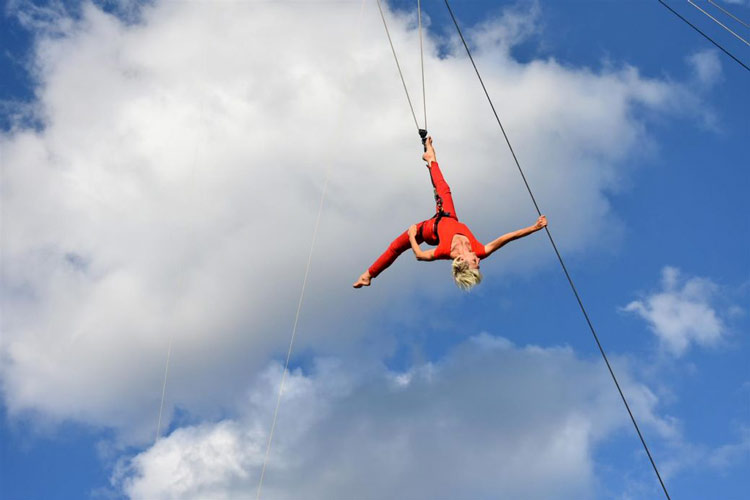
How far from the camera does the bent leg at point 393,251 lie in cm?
1077

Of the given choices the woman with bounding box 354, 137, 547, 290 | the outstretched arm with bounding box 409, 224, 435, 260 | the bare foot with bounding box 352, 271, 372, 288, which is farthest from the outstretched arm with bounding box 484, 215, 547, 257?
the bare foot with bounding box 352, 271, 372, 288

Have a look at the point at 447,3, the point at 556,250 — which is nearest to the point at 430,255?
the point at 556,250

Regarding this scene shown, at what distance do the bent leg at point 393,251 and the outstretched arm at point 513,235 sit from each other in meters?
1.04

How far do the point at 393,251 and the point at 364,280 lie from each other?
0.56 metres

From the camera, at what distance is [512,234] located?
979 cm

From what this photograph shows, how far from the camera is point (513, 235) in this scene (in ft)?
32.1

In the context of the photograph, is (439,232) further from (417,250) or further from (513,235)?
(513,235)

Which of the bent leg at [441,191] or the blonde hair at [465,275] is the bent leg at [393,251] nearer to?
the bent leg at [441,191]

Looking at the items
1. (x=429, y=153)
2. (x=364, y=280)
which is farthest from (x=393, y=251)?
(x=429, y=153)

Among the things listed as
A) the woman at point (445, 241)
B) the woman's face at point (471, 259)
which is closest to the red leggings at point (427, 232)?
the woman at point (445, 241)

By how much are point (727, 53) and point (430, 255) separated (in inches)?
197

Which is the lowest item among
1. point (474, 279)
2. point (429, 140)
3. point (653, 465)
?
point (653, 465)

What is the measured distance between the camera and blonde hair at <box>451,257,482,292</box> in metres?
9.76

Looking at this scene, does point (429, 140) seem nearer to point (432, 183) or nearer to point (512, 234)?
point (432, 183)
